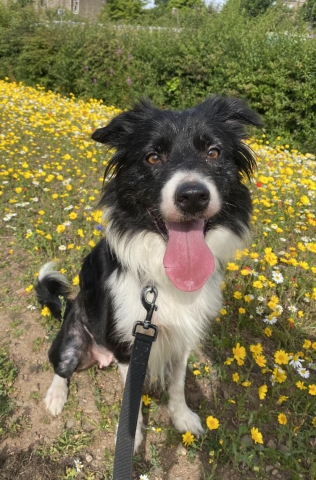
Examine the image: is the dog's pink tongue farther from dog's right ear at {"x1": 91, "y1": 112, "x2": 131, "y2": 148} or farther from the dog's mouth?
dog's right ear at {"x1": 91, "y1": 112, "x2": 131, "y2": 148}

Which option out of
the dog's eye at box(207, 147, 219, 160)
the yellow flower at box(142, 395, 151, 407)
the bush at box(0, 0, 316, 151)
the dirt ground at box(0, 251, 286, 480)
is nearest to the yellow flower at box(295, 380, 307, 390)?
the dirt ground at box(0, 251, 286, 480)

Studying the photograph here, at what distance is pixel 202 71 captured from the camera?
31.6 ft

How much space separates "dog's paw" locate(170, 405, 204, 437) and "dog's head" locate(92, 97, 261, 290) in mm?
1151

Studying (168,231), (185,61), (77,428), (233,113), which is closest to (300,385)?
(168,231)

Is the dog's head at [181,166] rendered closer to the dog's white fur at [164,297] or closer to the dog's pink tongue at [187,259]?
the dog's pink tongue at [187,259]

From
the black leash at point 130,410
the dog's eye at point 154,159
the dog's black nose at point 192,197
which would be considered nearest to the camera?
the black leash at point 130,410

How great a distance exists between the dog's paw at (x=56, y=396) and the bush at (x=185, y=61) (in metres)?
7.79

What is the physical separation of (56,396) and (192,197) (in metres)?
1.69

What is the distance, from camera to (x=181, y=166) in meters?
1.96

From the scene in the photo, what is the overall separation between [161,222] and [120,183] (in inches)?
16.0

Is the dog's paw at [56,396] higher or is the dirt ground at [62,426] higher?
the dog's paw at [56,396]

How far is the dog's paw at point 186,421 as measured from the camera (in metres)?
2.34

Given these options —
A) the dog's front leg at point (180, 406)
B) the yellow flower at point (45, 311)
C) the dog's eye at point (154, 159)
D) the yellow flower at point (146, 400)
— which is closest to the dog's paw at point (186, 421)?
the dog's front leg at point (180, 406)

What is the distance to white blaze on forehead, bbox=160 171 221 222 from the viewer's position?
1.81m
